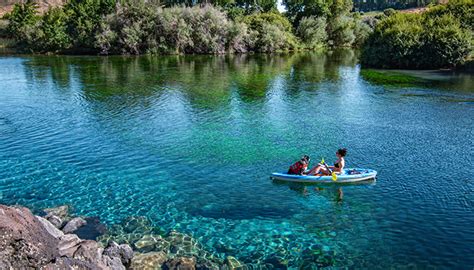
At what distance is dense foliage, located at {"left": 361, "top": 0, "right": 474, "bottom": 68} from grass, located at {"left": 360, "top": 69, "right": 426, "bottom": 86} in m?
5.81

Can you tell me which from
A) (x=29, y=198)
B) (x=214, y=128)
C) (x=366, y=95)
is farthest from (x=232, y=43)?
(x=29, y=198)

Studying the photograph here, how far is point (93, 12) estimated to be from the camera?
9850 centimetres

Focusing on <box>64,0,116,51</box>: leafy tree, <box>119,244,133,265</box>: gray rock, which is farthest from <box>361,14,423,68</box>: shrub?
<box>119,244,133,265</box>: gray rock

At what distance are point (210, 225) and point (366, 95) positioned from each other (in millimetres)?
34006

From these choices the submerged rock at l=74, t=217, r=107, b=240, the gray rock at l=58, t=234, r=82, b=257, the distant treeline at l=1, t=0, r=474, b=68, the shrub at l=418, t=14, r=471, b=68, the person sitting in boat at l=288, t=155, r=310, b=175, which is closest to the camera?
the gray rock at l=58, t=234, r=82, b=257

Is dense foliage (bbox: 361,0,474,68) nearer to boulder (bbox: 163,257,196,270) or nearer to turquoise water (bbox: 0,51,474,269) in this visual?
turquoise water (bbox: 0,51,474,269)

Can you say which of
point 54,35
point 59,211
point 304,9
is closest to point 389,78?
point 59,211

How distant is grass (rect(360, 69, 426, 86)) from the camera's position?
56.3 m

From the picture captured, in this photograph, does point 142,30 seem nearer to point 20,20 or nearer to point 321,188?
point 20,20

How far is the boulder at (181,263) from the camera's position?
50.0ft

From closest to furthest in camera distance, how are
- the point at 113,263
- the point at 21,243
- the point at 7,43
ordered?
the point at 21,243 → the point at 113,263 → the point at 7,43

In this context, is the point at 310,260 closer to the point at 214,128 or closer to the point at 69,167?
the point at 69,167

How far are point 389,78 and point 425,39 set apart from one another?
13.4 meters

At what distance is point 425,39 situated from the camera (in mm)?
67812
